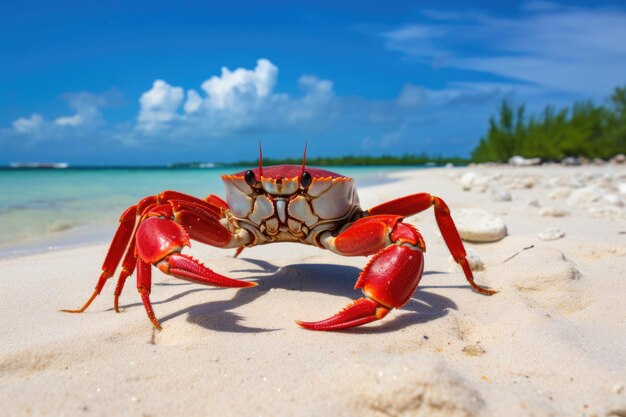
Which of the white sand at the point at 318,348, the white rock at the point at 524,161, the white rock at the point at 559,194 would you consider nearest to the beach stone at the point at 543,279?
the white sand at the point at 318,348

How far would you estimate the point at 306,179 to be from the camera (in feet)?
9.75

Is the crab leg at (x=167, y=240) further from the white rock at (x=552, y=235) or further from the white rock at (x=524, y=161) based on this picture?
the white rock at (x=524, y=161)

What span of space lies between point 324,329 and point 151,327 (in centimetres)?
94

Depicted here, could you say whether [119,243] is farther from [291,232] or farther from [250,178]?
[291,232]

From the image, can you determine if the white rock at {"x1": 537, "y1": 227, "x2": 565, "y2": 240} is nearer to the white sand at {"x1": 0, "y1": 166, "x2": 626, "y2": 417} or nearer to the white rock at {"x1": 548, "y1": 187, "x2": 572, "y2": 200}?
the white sand at {"x1": 0, "y1": 166, "x2": 626, "y2": 417}

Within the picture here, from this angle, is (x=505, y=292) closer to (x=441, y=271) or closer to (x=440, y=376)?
(x=441, y=271)

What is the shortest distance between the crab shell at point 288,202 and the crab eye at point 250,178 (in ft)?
0.08

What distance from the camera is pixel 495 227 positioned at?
4918mm

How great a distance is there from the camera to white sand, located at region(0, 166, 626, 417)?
1.63 m

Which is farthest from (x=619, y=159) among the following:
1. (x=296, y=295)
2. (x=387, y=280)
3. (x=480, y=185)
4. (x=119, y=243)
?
(x=119, y=243)

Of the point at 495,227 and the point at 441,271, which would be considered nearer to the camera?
the point at 441,271

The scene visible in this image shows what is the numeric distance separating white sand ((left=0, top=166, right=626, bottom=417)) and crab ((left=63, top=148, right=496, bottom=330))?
204mm

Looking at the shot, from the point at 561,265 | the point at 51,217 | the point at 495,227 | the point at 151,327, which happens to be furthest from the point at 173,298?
the point at 51,217

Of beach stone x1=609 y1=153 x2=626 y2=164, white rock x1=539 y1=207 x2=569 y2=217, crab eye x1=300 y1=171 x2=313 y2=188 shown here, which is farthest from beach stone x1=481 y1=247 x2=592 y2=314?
beach stone x1=609 y1=153 x2=626 y2=164
